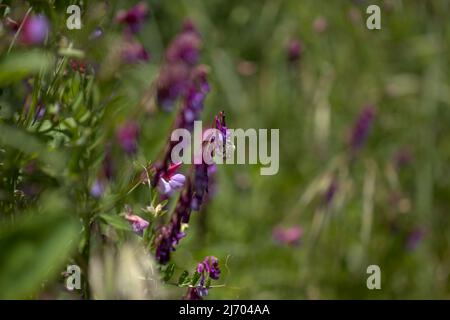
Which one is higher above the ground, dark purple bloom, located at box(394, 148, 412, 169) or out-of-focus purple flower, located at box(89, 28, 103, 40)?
out-of-focus purple flower, located at box(89, 28, 103, 40)

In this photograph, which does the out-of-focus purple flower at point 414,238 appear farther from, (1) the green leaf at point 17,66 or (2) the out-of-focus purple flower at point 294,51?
(1) the green leaf at point 17,66

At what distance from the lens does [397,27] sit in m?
2.96

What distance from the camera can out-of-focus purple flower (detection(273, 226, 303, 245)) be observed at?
232 centimetres

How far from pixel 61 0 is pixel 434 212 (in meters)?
1.85

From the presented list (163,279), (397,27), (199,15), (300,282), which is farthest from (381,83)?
(163,279)

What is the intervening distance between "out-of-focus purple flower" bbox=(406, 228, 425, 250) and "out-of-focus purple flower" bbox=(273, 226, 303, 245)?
33 centimetres

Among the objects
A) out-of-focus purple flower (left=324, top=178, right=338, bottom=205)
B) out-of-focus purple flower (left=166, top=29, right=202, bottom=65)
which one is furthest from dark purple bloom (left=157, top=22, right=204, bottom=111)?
out-of-focus purple flower (left=324, top=178, right=338, bottom=205)

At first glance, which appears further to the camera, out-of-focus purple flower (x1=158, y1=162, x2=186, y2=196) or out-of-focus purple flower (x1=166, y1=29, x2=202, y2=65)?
out-of-focus purple flower (x1=166, y1=29, x2=202, y2=65)

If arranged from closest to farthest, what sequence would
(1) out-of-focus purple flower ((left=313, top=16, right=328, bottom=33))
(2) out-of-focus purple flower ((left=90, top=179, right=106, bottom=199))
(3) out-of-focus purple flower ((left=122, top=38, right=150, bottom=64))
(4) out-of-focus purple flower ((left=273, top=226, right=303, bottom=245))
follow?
(2) out-of-focus purple flower ((left=90, top=179, right=106, bottom=199)) < (3) out-of-focus purple flower ((left=122, top=38, right=150, bottom=64)) < (4) out-of-focus purple flower ((left=273, top=226, right=303, bottom=245)) < (1) out-of-focus purple flower ((left=313, top=16, right=328, bottom=33))

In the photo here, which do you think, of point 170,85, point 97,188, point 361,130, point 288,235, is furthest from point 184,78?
point 361,130

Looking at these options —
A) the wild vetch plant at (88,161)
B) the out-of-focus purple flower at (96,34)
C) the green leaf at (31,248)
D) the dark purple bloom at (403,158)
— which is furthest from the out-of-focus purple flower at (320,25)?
the green leaf at (31,248)

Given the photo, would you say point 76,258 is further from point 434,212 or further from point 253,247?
point 434,212

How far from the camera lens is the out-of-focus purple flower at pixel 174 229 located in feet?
3.57

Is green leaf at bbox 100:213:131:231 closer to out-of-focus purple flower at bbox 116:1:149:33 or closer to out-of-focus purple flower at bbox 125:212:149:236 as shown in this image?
out-of-focus purple flower at bbox 125:212:149:236
